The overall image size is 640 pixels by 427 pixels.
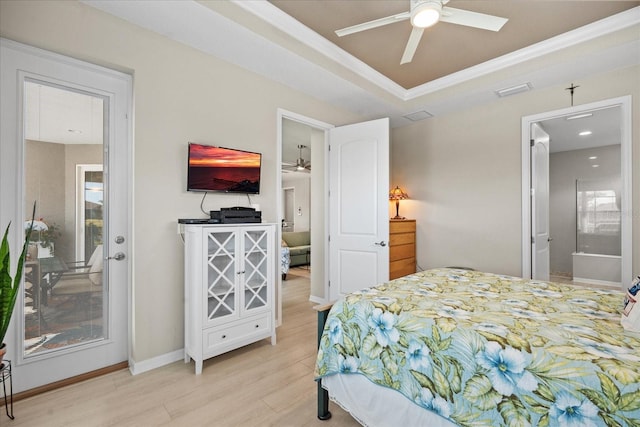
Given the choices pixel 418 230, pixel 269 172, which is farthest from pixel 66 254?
pixel 418 230

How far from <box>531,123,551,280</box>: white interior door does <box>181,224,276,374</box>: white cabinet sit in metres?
2.93

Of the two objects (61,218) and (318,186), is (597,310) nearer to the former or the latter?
(318,186)

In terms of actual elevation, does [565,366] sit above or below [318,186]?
below

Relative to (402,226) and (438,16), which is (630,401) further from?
(402,226)

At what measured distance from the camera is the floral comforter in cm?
98

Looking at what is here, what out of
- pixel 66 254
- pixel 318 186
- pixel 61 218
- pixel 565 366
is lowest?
pixel 565 366

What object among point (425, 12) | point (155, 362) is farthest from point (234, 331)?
point (425, 12)

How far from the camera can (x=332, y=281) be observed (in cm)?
378

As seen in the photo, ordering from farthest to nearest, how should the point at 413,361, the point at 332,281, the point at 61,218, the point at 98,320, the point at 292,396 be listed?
1. the point at 332,281
2. the point at 98,320
3. the point at 61,218
4. the point at 292,396
5. the point at 413,361

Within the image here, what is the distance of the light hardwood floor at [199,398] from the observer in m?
1.71

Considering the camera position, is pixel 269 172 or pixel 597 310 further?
pixel 269 172

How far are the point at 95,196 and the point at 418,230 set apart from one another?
375cm

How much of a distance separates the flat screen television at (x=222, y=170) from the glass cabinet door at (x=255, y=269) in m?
0.51

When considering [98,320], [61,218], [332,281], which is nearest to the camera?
[61,218]
